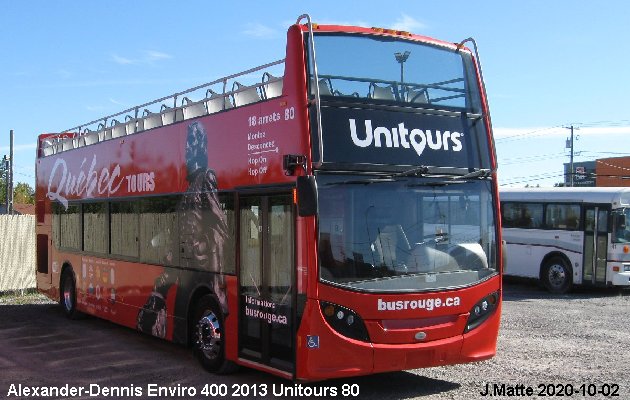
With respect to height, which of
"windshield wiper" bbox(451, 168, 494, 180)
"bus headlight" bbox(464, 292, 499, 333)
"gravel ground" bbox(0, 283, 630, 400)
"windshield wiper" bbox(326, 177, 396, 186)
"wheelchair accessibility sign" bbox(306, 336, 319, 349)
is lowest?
"gravel ground" bbox(0, 283, 630, 400)

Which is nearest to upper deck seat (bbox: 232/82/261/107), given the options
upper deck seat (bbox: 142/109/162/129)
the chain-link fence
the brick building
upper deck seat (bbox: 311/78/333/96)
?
upper deck seat (bbox: 311/78/333/96)

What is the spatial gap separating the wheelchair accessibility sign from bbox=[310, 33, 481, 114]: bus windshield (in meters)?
2.47

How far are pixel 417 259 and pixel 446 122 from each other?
162 centimetres

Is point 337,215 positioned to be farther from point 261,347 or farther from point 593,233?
point 593,233

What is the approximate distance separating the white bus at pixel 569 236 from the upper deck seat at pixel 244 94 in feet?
43.3

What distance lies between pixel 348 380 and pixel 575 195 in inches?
520

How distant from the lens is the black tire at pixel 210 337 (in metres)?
9.02

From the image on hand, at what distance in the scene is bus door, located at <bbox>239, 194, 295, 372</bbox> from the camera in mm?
7695

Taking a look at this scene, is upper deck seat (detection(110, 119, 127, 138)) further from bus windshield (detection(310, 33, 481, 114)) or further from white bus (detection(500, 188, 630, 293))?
white bus (detection(500, 188, 630, 293))

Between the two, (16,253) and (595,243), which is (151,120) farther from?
(595,243)

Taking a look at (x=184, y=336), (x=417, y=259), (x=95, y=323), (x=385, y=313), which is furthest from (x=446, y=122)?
(x=95, y=323)

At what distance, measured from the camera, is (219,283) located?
9039mm

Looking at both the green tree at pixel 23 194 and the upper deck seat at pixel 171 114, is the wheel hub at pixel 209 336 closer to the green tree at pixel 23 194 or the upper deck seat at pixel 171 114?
the upper deck seat at pixel 171 114

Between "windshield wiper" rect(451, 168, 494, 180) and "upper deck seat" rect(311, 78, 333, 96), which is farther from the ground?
"upper deck seat" rect(311, 78, 333, 96)
